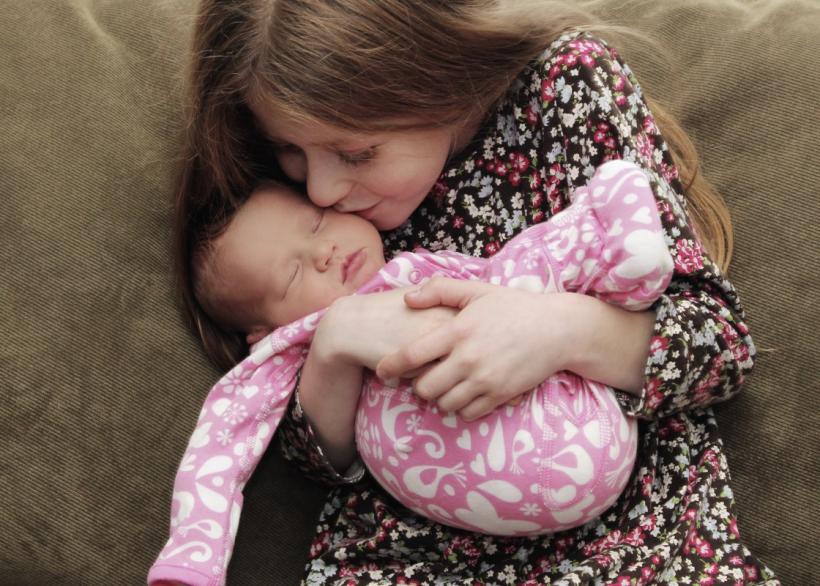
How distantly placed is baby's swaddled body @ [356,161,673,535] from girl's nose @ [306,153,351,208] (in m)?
0.24

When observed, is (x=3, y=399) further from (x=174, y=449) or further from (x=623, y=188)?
(x=623, y=188)

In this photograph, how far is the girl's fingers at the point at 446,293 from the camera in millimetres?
1089

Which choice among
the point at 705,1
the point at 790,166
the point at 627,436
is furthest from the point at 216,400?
the point at 705,1

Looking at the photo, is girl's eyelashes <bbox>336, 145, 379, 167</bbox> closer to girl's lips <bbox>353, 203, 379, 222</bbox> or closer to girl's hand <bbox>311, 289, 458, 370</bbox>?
girl's lips <bbox>353, 203, 379, 222</bbox>

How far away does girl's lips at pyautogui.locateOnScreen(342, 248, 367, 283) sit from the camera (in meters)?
1.24

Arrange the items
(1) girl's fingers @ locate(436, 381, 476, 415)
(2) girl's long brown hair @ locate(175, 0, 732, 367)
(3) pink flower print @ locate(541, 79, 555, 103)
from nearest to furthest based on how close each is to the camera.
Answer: (1) girl's fingers @ locate(436, 381, 476, 415)
(2) girl's long brown hair @ locate(175, 0, 732, 367)
(3) pink flower print @ locate(541, 79, 555, 103)

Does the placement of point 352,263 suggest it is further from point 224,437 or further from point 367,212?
point 224,437

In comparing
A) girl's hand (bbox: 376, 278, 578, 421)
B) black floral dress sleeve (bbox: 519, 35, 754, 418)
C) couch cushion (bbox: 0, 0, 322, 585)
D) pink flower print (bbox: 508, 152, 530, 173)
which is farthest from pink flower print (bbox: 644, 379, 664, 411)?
couch cushion (bbox: 0, 0, 322, 585)

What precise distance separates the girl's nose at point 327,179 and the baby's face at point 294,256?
4 centimetres

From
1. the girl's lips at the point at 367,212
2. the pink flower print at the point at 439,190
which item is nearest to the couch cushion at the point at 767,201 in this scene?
the pink flower print at the point at 439,190

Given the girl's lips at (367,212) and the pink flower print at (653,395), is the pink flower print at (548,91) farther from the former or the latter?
the pink flower print at (653,395)

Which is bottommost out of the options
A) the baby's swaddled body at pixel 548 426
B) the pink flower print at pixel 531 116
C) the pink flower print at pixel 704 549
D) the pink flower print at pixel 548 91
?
the pink flower print at pixel 704 549

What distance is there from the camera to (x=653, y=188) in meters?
1.16

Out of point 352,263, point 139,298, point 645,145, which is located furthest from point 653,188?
point 139,298
